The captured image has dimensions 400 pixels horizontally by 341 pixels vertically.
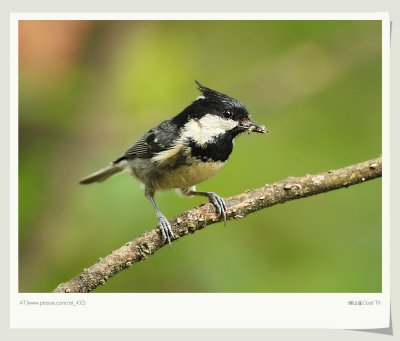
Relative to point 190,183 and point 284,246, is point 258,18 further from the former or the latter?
point 284,246

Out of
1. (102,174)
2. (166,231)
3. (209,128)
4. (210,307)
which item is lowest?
(210,307)

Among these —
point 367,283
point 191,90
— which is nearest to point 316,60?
point 191,90

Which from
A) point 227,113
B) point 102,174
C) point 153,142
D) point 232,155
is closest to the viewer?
point 227,113

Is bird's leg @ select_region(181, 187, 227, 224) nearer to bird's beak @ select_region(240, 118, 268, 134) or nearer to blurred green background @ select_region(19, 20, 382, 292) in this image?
blurred green background @ select_region(19, 20, 382, 292)

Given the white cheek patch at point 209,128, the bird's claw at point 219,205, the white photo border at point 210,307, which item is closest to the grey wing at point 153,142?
the white cheek patch at point 209,128

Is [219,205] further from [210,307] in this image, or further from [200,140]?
[210,307]

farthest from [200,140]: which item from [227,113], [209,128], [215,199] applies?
[215,199]

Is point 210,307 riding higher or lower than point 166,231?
lower
